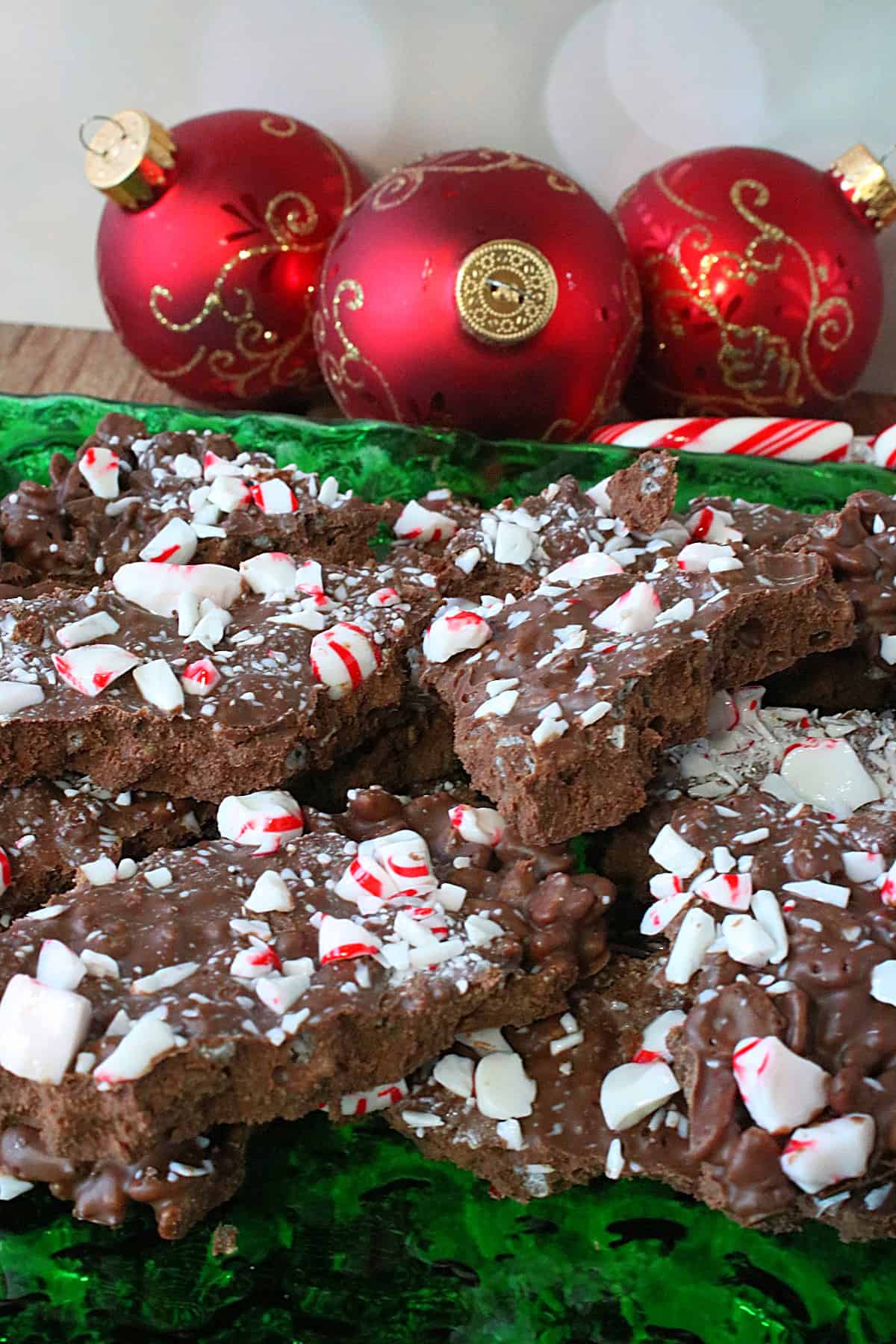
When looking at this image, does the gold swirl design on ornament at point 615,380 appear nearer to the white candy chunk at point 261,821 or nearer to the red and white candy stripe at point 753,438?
the red and white candy stripe at point 753,438

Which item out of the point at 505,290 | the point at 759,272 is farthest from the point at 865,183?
the point at 505,290

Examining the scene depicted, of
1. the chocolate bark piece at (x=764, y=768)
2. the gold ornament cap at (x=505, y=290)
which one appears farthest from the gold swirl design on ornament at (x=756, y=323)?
the chocolate bark piece at (x=764, y=768)

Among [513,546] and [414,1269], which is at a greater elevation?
[513,546]

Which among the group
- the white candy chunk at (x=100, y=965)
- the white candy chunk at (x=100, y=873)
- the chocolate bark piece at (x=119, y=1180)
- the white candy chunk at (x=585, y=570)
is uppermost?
the white candy chunk at (x=585, y=570)

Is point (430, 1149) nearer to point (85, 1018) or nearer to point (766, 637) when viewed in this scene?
point (85, 1018)

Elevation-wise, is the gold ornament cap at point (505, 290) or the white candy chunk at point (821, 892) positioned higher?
the gold ornament cap at point (505, 290)

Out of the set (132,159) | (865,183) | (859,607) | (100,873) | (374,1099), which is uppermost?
(865,183)

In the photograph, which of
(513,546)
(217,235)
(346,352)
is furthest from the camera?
(217,235)

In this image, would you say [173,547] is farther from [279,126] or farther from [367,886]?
[279,126]
